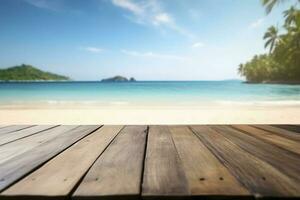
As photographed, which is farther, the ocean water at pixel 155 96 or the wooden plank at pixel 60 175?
the ocean water at pixel 155 96

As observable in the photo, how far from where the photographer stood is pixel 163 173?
3.49 ft

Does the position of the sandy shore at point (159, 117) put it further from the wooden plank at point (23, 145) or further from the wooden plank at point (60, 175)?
the wooden plank at point (60, 175)

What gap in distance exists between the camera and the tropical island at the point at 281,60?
42812 millimetres

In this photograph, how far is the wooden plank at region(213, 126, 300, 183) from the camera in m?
1.13

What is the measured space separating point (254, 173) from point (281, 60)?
2042 inches

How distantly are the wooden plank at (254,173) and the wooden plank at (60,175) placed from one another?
1.89 ft

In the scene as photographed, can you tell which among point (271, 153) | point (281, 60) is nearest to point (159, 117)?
point (271, 153)

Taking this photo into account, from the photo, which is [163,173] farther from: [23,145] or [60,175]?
[23,145]

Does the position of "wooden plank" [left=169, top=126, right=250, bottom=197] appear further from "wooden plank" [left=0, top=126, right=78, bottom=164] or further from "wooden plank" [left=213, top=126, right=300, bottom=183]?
"wooden plank" [left=0, top=126, right=78, bottom=164]

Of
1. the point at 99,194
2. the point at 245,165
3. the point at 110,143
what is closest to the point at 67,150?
the point at 110,143

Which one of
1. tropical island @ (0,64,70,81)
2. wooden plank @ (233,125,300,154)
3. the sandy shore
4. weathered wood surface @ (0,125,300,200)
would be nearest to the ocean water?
the sandy shore

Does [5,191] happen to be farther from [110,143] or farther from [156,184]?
[110,143]

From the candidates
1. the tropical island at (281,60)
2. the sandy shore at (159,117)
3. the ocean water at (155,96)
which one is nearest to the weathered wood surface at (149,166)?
the sandy shore at (159,117)

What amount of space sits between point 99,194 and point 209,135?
4.14 ft
